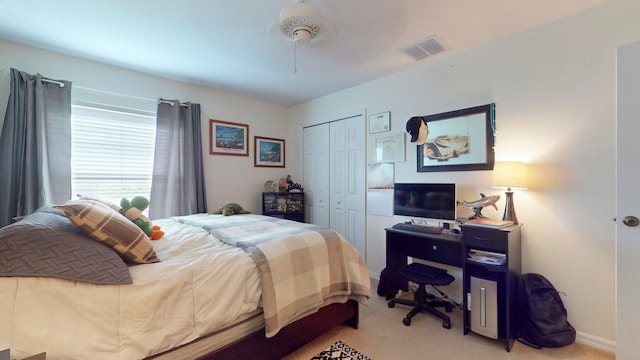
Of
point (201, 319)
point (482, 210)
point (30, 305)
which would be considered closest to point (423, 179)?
point (482, 210)

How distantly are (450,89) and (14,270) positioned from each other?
336 cm

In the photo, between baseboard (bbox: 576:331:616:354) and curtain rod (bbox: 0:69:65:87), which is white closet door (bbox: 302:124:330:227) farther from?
curtain rod (bbox: 0:69:65:87)

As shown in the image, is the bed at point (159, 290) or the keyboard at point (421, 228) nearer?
the bed at point (159, 290)

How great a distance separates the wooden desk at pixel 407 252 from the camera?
2712 mm

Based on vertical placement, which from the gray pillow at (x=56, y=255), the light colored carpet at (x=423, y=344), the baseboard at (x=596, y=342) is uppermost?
the gray pillow at (x=56, y=255)

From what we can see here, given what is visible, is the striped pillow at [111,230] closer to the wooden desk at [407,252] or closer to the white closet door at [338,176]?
the wooden desk at [407,252]

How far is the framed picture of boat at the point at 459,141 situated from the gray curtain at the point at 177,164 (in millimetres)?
2829

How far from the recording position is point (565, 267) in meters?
2.14

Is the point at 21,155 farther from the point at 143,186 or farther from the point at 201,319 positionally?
the point at 201,319

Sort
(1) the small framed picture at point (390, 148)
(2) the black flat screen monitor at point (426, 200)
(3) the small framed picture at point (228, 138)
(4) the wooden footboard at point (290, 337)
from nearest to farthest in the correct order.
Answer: (4) the wooden footboard at point (290, 337) < (2) the black flat screen monitor at point (426, 200) < (1) the small framed picture at point (390, 148) < (3) the small framed picture at point (228, 138)

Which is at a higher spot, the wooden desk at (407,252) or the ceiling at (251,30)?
the ceiling at (251,30)

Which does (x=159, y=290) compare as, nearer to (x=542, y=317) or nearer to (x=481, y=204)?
(x=481, y=204)

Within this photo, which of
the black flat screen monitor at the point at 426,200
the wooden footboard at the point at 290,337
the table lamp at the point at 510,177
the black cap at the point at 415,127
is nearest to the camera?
the wooden footboard at the point at 290,337

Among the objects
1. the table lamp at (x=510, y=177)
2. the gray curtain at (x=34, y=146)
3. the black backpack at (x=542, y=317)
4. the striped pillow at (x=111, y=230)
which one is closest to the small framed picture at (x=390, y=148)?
the table lamp at (x=510, y=177)
